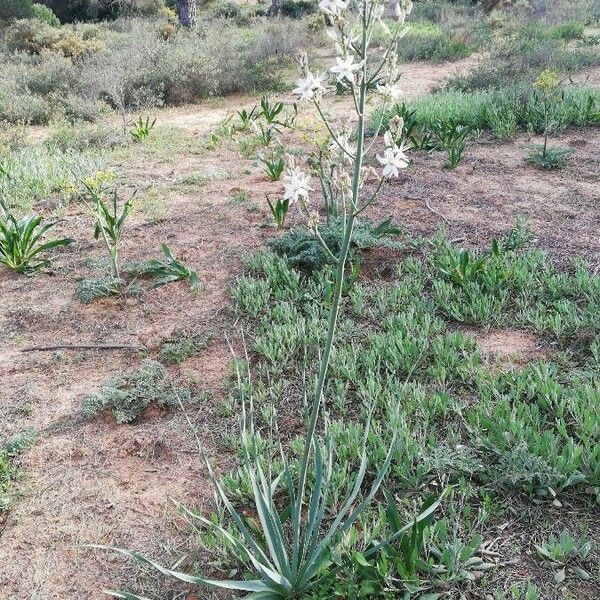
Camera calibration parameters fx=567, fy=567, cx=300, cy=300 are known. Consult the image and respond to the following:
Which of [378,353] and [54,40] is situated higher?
[54,40]

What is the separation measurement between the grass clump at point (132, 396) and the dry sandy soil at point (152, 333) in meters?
0.08

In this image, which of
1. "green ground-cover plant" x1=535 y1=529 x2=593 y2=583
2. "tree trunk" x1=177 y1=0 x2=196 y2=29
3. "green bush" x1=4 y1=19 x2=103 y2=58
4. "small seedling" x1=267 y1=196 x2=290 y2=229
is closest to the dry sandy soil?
"small seedling" x1=267 y1=196 x2=290 y2=229

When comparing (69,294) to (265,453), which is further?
(69,294)

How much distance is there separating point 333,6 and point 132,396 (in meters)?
2.51

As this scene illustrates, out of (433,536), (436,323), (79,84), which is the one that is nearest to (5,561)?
(433,536)

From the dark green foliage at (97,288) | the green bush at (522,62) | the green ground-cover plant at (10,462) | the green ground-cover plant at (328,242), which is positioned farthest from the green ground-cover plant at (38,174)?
the green bush at (522,62)

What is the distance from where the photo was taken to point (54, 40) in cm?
1638

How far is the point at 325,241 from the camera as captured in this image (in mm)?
4711

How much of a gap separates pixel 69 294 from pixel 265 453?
263cm

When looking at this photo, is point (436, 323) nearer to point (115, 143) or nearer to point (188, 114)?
point (115, 143)

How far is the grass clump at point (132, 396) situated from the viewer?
3352mm

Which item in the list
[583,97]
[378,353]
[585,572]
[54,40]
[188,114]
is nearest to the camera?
[585,572]

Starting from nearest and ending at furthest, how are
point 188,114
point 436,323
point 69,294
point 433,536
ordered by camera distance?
point 433,536 < point 436,323 < point 69,294 < point 188,114

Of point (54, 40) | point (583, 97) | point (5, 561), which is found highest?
point (54, 40)
